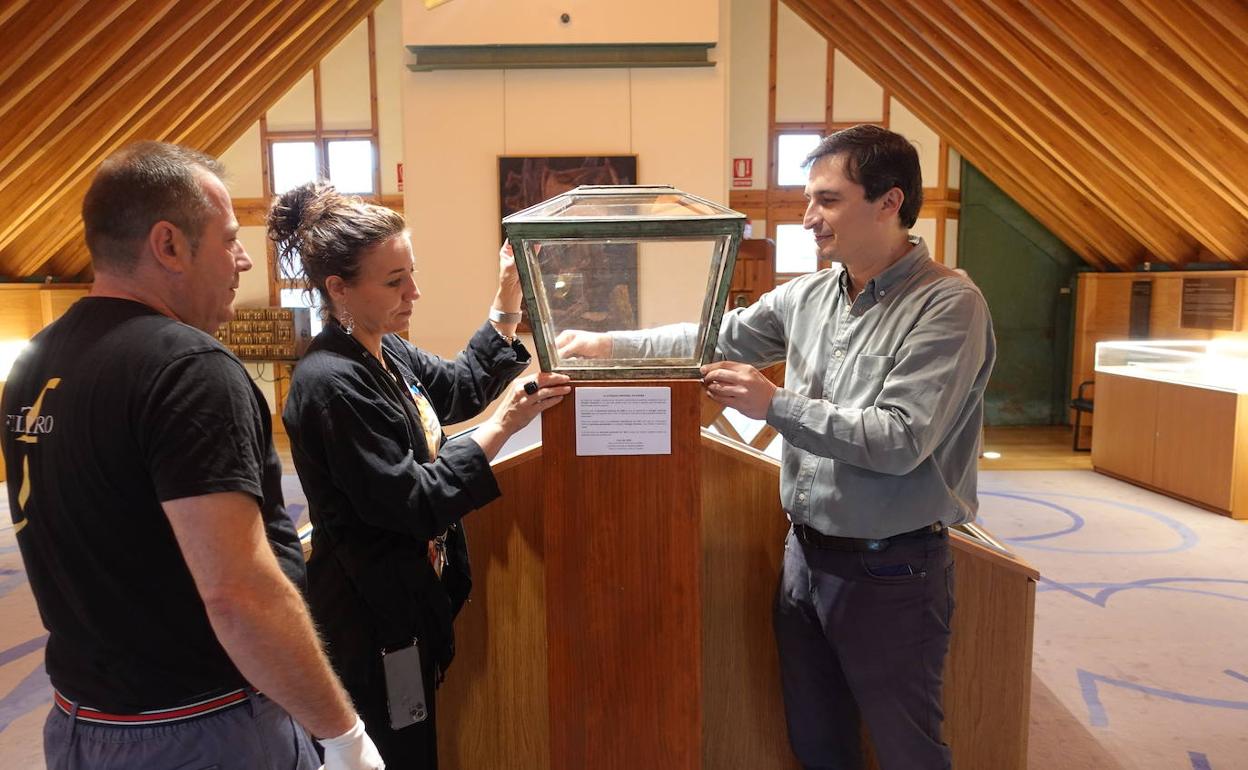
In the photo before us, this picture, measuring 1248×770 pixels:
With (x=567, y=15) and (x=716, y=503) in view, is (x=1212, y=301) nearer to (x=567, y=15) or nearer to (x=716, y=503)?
(x=567, y=15)

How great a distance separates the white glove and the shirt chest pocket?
117 cm

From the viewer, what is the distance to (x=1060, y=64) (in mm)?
5957

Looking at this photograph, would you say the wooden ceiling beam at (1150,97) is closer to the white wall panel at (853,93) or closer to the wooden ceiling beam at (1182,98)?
the wooden ceiling beam at (1182,98)

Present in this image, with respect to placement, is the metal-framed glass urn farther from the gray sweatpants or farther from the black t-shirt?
the gray sweatpants

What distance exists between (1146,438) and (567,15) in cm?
559

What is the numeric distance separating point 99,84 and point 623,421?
539 centimetres

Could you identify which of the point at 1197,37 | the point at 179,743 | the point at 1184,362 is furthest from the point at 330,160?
the point at 179,743

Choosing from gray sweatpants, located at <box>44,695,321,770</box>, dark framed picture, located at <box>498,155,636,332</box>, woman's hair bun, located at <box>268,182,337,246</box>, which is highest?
woman's hair bun, located at <box>268,182,337,246</box>

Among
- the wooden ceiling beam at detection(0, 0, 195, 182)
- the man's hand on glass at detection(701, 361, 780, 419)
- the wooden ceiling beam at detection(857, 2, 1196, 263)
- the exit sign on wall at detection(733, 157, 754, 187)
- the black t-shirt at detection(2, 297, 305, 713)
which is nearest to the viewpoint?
the black t-shirt at detection(2, 297, 305, 713)

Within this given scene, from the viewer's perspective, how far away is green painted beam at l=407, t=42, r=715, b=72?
6664 mm

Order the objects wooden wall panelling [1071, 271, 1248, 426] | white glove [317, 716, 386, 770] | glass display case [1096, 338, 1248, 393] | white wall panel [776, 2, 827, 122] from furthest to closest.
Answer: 1. white wall panel [776, 2, 827, 122]
2. wooden wall panelling [1071, 271, 1248, 426]
3. glass display case [1096, 338, 1248, 393]
4. white glove [317, 716, 386, 770]

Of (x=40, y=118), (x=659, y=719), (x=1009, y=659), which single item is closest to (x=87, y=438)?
(x=659, y=719)

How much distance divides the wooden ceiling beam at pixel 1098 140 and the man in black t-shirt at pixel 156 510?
5.87 meters

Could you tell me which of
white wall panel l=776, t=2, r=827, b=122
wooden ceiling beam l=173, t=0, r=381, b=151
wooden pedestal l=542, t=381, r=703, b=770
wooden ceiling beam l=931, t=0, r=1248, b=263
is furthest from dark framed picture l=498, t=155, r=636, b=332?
white wall panel l=776, t=2, r=827, b=122
